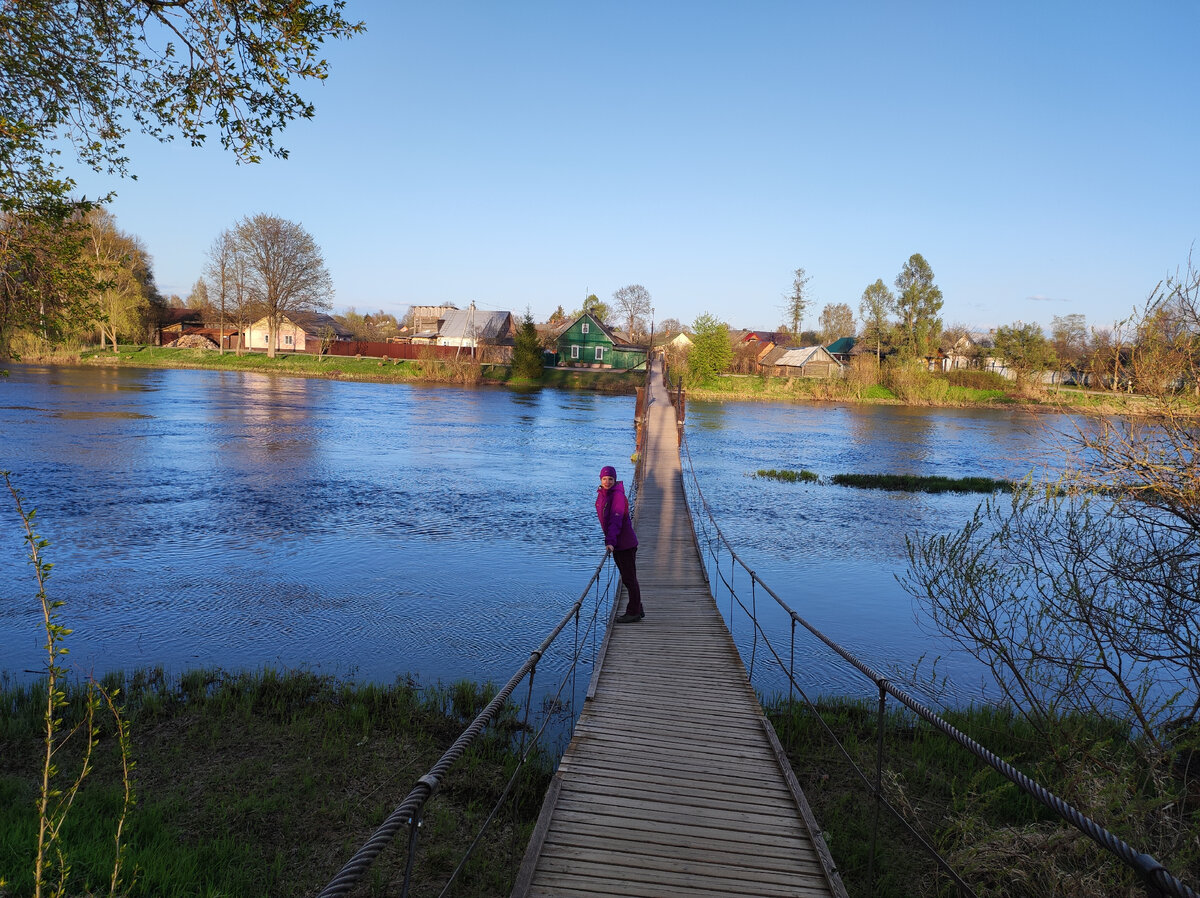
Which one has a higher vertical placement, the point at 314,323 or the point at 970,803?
the point at 314,323

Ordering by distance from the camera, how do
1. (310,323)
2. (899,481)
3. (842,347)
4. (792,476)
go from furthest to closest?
(842,347) < (310,323) < (792,476) < (899,481)

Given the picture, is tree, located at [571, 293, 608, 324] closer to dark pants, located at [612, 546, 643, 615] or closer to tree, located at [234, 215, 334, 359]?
tree, located at [234, 215, 334, 359]

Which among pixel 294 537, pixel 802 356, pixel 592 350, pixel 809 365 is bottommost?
pixel 294 537

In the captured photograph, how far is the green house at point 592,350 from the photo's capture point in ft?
211

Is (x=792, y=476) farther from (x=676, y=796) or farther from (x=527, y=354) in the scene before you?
(x=527, y=354)

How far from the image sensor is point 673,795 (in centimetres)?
438

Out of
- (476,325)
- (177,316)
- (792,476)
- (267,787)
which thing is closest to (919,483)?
(792,476)

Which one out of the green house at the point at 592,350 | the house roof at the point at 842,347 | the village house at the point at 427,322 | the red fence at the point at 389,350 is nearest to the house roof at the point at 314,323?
the red fence at the point at 389,350

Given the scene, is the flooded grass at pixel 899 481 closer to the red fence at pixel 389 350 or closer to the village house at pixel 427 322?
the red fence at pixel 389 350

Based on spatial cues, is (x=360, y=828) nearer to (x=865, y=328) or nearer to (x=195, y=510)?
(x=195, y=510)

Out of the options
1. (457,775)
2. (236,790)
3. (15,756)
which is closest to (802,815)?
(457,775)

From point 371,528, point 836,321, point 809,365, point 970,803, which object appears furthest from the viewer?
point 836,321

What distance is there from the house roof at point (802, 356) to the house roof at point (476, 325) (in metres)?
26.3

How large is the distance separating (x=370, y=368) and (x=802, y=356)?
36.6 meters
